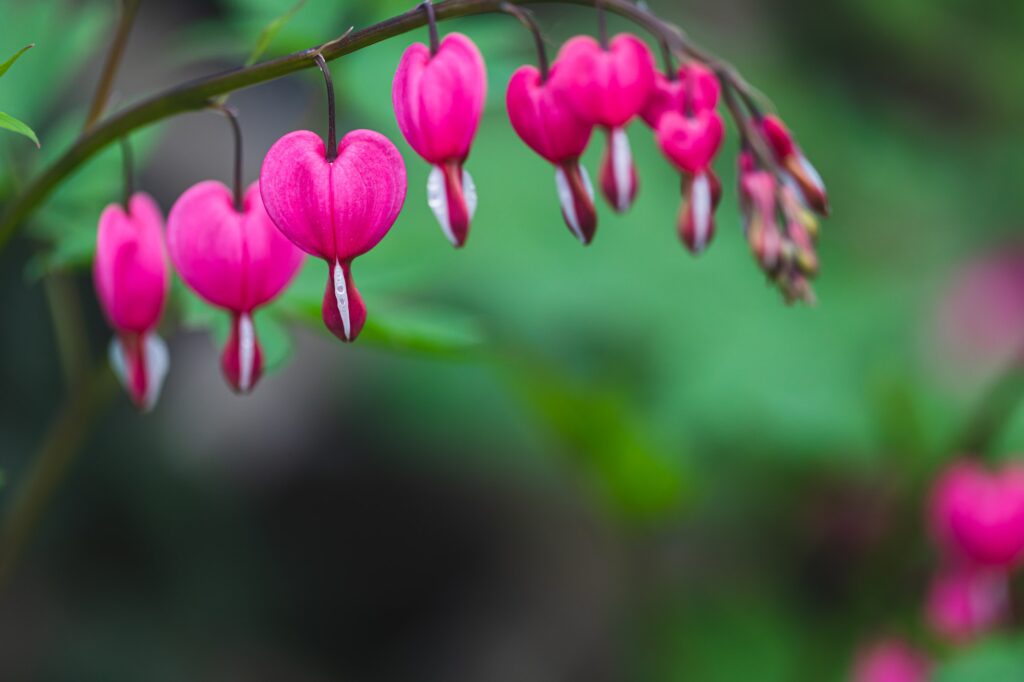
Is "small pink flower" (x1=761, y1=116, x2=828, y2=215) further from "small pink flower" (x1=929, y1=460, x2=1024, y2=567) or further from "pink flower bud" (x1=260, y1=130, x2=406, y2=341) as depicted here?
"small pink flower" (x1=929, y1=460, x2=1024, y2=567)

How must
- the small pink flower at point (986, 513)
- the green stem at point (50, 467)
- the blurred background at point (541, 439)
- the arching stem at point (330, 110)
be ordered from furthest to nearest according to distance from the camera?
the blurred background at point (541, 439) < the small pink flower at point (986, 513) < the green stem at point (50, 467) < the arching stem at point (330, 110)

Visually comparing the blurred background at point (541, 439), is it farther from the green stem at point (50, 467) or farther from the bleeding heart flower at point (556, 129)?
the bleeding heart flower at point (556, 129)

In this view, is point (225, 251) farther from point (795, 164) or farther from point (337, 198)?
point (795, 164)

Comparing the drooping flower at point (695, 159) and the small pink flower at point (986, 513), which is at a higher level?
the drooping flower at point (695, 159)

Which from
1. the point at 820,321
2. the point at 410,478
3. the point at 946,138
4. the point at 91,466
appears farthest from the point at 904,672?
the point at 946,138

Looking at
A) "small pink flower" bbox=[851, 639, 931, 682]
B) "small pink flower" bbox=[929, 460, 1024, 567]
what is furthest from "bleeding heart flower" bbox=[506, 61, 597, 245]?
"small pink flower" bbox=[851, 639, 931, 682]

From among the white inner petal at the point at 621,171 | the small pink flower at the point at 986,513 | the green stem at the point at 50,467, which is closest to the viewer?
the white inner petal at the point at 621,171

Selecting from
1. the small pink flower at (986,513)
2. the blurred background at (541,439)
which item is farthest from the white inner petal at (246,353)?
the small pink flower at (986,513)
